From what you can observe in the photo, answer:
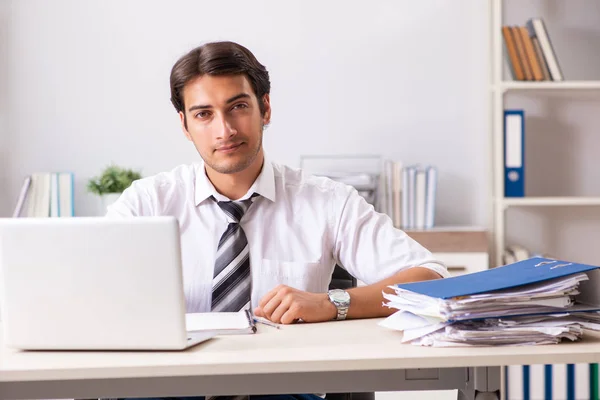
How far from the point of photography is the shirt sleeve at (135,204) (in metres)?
2.02

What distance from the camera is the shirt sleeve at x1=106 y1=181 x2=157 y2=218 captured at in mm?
2021

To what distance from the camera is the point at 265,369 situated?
1.18 m

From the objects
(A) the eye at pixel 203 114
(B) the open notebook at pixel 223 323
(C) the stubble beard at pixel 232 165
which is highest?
(A) the eye at pixel 203 114

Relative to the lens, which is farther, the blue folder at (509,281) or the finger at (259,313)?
the finger at (259,313)

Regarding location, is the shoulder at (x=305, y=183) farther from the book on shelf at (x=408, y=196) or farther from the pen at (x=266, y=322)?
the book on shelf at (x=408, y=196)

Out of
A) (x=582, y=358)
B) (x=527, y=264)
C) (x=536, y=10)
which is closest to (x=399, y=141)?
(x=536, y=10)

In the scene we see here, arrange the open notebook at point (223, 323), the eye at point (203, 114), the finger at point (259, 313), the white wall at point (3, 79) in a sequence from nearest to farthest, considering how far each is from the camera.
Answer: the open notebook at point (223, 323)
the finger at point (259, 313)
the eye at point (203, 114)
the white wall at point (3, 79)

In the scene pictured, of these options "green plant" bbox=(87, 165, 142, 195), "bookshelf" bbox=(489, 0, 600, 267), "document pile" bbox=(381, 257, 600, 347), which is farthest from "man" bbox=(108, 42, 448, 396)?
"bookshelf" bbox=(489, 0, 600, 267)

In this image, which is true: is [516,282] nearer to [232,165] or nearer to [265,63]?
[232,165]

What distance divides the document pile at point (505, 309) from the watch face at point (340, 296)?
18cm

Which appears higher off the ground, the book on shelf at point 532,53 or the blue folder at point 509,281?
the book on shelf at point 532,53

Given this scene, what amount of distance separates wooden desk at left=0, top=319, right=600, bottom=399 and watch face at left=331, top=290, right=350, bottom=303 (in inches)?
11.2

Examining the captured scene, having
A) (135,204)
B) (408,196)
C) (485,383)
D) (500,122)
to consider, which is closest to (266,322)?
(485,383)

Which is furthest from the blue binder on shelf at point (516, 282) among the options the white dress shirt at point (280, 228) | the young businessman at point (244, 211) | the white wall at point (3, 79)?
the white wall at point (3, 79)
